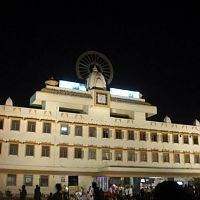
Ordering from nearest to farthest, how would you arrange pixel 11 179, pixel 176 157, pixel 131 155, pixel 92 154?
1. pixel 11 179
2. pixel 92 154
3. pixel 131 155
4. pixel 176 157

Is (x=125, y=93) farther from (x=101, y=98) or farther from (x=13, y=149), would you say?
(x=13, y=149)

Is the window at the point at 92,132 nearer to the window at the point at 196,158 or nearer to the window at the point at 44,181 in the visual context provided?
the window at the point at 44,181

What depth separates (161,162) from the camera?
142 ft

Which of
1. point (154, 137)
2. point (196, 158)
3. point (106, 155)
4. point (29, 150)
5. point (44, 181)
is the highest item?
point (154, 137)

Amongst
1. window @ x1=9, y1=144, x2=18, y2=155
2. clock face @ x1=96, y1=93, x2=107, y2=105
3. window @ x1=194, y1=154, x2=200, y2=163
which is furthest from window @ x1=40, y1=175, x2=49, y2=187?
window @ x1=194, y1=154, x2=200, y2=163

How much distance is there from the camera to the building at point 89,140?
118 ft

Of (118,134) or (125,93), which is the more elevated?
(125,93)

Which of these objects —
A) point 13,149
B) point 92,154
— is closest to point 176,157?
point 92,154

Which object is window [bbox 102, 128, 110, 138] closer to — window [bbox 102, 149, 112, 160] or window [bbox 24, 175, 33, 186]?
window [bbox 102, 149, 112, 160]

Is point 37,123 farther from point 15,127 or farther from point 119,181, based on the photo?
point 119,181

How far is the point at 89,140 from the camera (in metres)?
39.4

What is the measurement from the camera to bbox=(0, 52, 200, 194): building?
35.8 meters

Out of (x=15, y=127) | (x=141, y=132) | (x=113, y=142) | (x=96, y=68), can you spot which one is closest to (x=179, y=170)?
(x=141, y=132)

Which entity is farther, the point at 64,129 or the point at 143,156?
the point at 143,156
